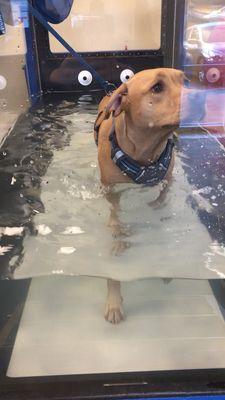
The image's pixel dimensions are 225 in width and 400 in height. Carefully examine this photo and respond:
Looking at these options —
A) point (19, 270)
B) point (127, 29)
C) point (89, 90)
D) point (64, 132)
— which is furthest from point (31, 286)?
point (127, 29)

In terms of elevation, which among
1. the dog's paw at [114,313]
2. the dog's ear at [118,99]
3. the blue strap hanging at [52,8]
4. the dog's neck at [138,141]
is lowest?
the dog's paw at [114,313]

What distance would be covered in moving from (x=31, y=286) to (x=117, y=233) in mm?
484

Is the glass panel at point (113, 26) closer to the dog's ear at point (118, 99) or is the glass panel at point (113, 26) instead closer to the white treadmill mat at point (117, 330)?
the dog's ear at point (118, 99)

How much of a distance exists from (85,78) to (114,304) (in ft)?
8.40

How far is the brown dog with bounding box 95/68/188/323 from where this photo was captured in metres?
1.85


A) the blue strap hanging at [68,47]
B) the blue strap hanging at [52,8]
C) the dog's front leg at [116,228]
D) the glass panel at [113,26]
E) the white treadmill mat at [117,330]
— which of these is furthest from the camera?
the glass panel at [113,26]

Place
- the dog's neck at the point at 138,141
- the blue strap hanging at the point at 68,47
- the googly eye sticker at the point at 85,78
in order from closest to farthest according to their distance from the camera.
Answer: the dog's neck at the point at 138,141, the blue strap hanging at the point at 68,47, the googly eye sticker at the point at 85,78

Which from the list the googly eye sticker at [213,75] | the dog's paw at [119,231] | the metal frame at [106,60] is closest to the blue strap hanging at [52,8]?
the metal frame at [106,60]

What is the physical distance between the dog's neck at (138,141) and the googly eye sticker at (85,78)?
1.82 m

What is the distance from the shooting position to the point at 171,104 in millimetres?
1842

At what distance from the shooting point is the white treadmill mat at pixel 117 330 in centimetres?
154

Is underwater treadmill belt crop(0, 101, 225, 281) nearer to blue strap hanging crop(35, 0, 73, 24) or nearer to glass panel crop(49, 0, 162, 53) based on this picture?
blue strap hanging crop(35, 0, 73, 24)

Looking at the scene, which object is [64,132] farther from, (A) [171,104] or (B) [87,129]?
(A) [171,104]

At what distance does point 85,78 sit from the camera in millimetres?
3873
